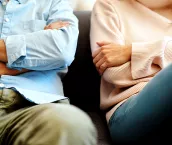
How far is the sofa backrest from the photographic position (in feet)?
3.96

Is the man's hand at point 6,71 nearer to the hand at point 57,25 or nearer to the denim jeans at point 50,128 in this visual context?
the hand at point 57,25

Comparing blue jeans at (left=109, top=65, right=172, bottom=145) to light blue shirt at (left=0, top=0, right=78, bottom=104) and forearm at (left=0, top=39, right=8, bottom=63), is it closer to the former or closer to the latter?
light blue shirt at (left=0, top=0, right=78, bottom=104)

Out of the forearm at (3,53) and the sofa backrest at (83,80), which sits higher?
the forearm at (3,53)

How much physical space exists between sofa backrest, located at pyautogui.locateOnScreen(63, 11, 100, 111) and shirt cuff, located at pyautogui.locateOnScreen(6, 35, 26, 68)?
0.33 metres

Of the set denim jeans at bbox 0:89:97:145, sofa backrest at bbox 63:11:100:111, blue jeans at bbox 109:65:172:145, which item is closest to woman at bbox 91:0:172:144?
blue jeans at bbox 109:65:172:145

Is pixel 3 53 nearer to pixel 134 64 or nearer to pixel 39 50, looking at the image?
pixel 39 50

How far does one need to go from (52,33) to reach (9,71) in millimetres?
181

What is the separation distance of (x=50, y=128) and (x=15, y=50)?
438 mm

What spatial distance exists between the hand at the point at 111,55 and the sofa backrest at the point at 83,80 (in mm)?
167

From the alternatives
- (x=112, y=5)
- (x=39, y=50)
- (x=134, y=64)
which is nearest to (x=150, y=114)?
(x=134, y=64)

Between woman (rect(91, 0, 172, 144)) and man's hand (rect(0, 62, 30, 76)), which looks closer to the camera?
woman (rect(91, 0, 172, 144))

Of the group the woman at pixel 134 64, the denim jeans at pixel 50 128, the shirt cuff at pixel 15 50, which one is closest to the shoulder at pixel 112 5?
the woman at pixel 134 64

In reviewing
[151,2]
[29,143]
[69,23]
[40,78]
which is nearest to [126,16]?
[151,2]

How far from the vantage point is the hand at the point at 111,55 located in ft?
3.25
